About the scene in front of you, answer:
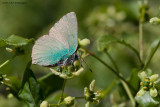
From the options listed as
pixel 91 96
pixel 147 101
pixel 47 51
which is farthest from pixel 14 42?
pixel 147 101

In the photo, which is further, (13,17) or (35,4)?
(35,4)

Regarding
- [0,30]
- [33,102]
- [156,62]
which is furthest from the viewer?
[0,30]

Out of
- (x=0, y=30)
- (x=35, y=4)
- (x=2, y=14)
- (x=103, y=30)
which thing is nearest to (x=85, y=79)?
(x=103, y=30)

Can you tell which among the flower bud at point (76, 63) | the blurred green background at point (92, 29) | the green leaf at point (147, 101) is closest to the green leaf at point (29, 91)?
the flower bud at point (76, 63)

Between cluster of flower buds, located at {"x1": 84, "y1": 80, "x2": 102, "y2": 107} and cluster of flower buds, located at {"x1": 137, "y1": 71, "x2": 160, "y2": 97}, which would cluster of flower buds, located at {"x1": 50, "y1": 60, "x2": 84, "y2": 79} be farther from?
cluster of flower buds, located at {"x1": 137, "y1": 71, "x2": 160, "y2": 97}

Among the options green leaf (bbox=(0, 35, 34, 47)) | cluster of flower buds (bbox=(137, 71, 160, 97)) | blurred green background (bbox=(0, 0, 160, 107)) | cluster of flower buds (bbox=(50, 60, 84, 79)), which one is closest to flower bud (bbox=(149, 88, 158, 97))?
cluster of flower buds (bbox=(137, 71, 160, 97))

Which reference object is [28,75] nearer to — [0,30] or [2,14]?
[0,30]

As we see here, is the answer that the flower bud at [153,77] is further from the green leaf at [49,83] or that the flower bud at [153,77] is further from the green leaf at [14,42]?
the green leaf at [14,42]

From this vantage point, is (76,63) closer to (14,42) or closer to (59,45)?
(59,45)
